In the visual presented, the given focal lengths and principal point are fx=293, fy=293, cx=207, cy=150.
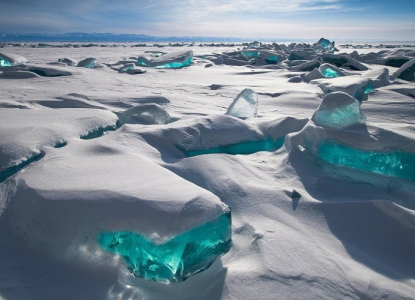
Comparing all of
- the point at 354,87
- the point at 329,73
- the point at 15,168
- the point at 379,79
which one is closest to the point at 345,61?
the point at 329,73

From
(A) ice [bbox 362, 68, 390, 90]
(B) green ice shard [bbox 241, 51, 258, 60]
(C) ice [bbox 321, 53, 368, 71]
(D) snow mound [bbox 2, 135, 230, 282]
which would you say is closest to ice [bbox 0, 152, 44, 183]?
(D) snow mound [bbox 2, 135, 230, 282]

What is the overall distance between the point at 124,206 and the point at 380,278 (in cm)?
77

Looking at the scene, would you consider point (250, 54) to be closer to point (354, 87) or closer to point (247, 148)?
point (354, 87)

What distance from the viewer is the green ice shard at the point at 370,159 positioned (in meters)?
1.39

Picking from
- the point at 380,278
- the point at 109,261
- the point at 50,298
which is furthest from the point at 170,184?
the point at 380,278

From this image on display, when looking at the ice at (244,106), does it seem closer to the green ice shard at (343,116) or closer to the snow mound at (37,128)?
→ the green ice shard at (343,116)

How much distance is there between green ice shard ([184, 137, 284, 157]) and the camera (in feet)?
5.16

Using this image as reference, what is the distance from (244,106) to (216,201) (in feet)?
4.73

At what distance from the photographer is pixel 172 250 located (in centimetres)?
83

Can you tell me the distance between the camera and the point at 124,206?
0.87 m

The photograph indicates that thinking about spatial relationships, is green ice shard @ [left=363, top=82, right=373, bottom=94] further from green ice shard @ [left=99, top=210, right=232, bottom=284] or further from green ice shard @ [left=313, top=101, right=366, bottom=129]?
green ice shard @ [left=99, top=210, right=232, bottom=284]

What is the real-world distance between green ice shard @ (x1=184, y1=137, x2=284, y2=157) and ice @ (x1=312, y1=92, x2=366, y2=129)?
0.28 metres

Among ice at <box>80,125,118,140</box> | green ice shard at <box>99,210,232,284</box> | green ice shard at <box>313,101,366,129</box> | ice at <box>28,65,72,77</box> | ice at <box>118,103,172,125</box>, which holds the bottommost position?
green ice shard at <box>99,210,232,284</box>

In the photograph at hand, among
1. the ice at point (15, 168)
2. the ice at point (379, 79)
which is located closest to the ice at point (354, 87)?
the ice at point (379, 79)
